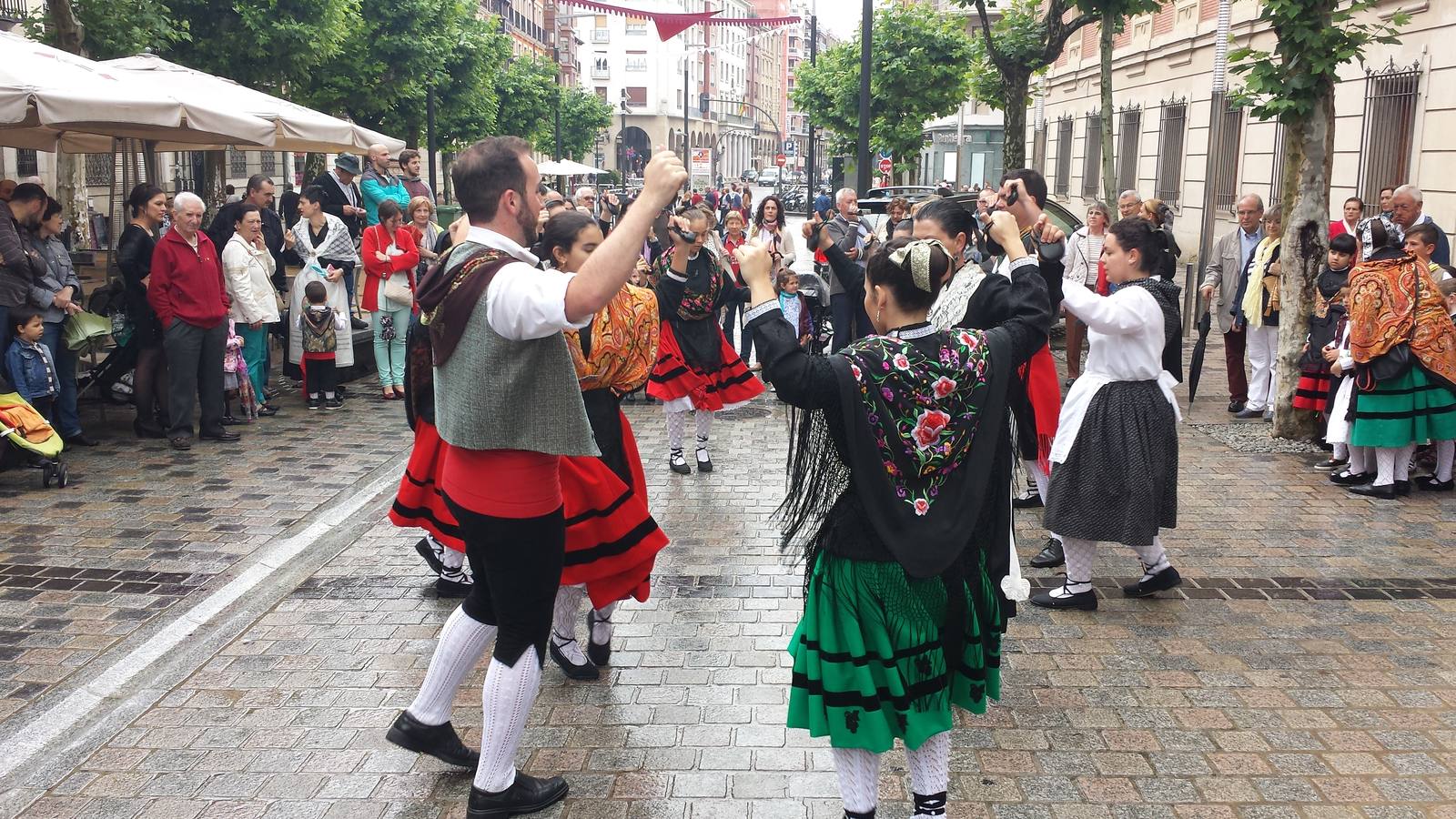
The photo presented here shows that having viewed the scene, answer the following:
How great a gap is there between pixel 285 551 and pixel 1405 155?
524 inches

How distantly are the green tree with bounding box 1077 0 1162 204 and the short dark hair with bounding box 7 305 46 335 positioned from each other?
458 inches

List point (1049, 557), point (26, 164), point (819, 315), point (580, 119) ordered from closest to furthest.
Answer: point (1049, 557)
point (819, 315)
point (26, 164)
point (580, 119)

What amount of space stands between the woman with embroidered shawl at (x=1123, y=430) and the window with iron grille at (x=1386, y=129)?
10.7 metres

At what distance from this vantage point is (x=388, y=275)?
1137cm

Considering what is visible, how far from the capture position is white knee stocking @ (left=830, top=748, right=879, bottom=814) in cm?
337

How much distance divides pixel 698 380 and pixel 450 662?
490 cm

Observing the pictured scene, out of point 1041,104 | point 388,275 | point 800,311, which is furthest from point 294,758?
point 1041,104

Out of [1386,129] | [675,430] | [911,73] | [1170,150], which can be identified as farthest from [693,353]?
[911,73]

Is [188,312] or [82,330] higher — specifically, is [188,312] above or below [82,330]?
above

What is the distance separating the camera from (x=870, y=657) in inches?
129

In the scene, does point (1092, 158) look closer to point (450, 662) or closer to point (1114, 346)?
point (1114, 346)

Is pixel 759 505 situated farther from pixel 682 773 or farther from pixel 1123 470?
pixel 682 773

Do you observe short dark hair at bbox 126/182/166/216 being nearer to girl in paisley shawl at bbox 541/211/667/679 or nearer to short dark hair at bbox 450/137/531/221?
girl in paisley shawl at bbox 541/211/667/679

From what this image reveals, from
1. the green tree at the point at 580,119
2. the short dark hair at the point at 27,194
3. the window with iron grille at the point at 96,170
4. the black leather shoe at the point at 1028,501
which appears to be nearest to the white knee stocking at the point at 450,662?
the black leather shoe at the point at 1028,501
